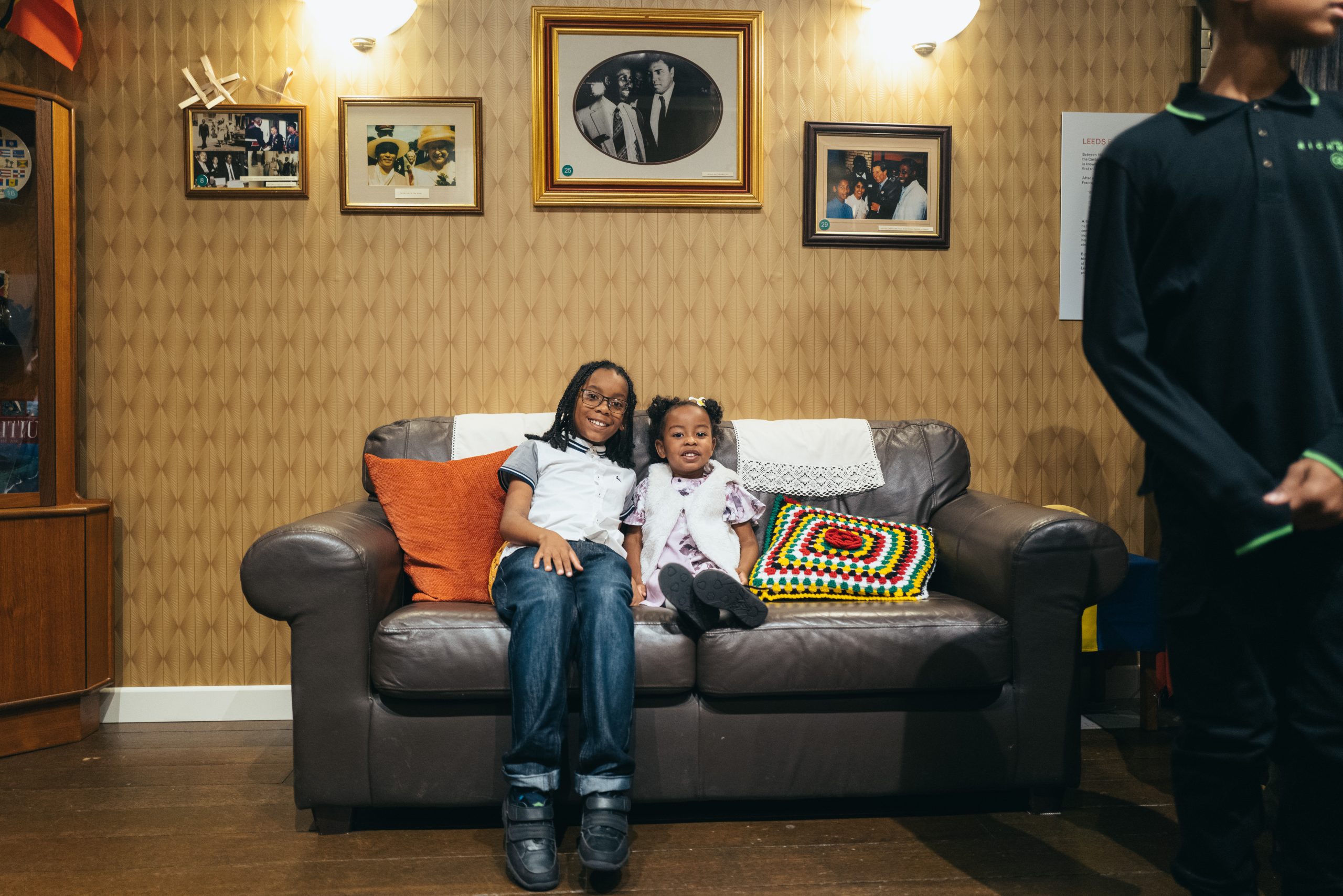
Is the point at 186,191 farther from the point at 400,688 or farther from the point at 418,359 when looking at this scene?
the point at 400,688

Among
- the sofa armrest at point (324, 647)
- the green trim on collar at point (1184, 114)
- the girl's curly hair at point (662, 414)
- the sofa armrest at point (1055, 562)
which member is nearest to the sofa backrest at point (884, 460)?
the girl's curly hair at point (662, 414)

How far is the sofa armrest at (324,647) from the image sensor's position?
6.09 ft

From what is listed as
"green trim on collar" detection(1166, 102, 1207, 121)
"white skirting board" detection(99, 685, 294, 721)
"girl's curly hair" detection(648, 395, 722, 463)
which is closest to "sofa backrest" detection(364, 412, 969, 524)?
"girl's curly hair" detection(648, 395, 722, 463)

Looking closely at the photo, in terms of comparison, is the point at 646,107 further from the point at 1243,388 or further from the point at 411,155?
the point at 1243,388

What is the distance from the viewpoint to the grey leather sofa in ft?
6.15

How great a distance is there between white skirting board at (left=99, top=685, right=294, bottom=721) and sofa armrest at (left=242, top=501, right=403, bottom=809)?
3.00ft

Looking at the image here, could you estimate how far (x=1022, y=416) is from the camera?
2875mm

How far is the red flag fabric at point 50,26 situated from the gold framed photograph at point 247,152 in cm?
32

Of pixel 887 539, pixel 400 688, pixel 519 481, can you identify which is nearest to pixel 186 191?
pixel 519 481

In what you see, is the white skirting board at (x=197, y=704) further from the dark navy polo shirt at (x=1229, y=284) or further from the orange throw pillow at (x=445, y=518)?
the dark navy polo shirt at (x=1229, y=284)

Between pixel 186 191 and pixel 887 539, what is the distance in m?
2.24

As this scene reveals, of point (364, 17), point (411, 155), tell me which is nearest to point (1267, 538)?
point (411, 155)

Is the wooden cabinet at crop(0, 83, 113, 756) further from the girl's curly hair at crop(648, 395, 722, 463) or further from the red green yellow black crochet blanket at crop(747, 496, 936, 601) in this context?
the red green yellow black crochet blanket at crop(747, 496, 936, 601)

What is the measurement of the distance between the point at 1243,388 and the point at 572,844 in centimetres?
147
